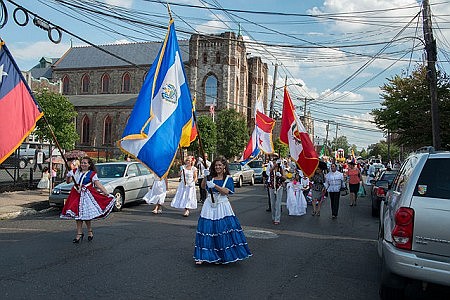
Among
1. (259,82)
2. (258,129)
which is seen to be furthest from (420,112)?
(259,82)

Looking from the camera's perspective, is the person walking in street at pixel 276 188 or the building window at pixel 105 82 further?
the building window at pixel 105 82

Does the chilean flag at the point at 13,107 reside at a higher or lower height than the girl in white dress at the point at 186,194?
higher

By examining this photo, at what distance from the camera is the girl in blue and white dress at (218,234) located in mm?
6473

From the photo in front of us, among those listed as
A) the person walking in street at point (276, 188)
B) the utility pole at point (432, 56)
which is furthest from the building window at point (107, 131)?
the person walking in street at point (276, 188)

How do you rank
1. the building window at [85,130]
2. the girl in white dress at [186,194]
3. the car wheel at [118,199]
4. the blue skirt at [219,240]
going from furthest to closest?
the building window at [85,130]
the car wheel at [118,199]
the girl in white dress at [186,194]
the blue skirt at [219,240]

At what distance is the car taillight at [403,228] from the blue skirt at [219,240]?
2.71 meters

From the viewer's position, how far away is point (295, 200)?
12906 millimetres

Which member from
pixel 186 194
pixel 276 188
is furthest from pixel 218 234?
pixel 186 194

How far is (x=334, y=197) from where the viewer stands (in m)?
12.6

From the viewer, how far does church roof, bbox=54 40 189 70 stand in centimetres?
5994

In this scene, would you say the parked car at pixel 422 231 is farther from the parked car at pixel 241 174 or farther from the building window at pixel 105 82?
the building window at pixel 105 82

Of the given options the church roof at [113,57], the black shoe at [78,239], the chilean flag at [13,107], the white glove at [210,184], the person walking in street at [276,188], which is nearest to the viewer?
the white glove at [210,184]

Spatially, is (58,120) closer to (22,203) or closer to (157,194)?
(22,203)

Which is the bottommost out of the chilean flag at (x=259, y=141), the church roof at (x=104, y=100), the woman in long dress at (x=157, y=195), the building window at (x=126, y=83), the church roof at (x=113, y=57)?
the woman in long dress at (x=157, y=195)
